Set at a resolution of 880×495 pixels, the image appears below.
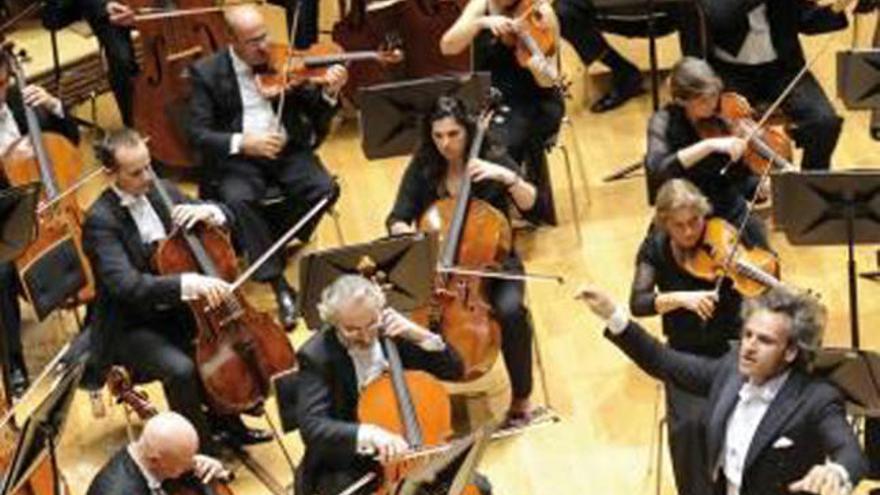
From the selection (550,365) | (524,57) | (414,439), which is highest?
(524,57)

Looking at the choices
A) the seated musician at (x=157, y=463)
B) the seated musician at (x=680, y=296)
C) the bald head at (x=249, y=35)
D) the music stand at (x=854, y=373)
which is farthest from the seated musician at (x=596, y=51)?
the seated musician at (x=157, y=463)

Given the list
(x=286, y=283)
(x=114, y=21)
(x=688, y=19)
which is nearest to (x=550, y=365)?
(x=286, y=283)

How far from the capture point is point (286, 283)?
26.2ft

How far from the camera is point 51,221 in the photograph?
7199 mm

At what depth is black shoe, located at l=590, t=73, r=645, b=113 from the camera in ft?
31.2

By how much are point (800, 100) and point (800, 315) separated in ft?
9.09

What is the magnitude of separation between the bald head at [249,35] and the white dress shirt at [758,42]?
2.05 m

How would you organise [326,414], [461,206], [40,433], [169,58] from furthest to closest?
[169,58] < [461,206] < [326,414] < [40,433]

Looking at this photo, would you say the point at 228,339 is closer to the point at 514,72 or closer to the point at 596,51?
the point at 514,72

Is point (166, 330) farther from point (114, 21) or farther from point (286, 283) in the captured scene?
point (114, 21)

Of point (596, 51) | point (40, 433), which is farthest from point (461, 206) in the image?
point (596, 51)

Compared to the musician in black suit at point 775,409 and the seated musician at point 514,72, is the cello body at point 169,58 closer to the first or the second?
the seated musician at point 514,72

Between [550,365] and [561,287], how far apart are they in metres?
A: 0.62

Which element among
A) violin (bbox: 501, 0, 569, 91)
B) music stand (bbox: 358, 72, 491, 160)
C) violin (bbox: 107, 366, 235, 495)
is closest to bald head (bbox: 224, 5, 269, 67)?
music stand (bbox: 358, 72, 491, 160)
